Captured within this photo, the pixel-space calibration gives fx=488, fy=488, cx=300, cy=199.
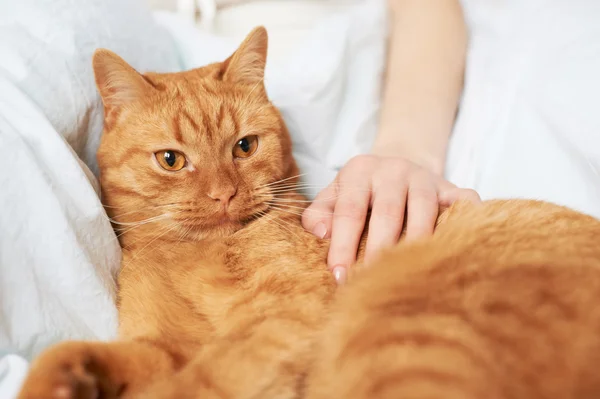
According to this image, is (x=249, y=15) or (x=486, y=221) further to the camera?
(x=249, y=15)

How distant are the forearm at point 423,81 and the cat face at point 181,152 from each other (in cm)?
58

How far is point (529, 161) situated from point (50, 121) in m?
1.45

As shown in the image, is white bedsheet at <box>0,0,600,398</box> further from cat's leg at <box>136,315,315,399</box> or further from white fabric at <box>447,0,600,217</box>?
cat's leg at <box>136,315,315,399</box>

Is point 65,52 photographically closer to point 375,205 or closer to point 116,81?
point 116,81

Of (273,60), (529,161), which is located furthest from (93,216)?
(529,161)

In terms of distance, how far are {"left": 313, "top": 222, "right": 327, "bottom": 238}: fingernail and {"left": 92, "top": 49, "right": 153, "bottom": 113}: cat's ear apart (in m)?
0.65

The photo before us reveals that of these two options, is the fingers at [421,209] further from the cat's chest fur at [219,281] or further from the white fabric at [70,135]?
the white fabric at [70,135]

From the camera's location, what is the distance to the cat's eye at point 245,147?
1508 mm

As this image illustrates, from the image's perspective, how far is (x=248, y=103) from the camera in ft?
5.14

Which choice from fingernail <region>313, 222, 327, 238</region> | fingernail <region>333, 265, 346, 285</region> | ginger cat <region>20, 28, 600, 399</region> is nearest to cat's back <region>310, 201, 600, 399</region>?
ginger cat <region>20, 28, 600, 399</region>

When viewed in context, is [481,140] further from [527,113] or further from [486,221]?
[486,221]

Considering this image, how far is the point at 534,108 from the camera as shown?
1673 mm

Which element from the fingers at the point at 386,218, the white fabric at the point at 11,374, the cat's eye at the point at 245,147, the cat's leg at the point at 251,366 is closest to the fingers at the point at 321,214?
the fingers at the point at 386,218

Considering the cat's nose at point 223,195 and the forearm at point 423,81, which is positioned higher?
the forearm at point 423,81
